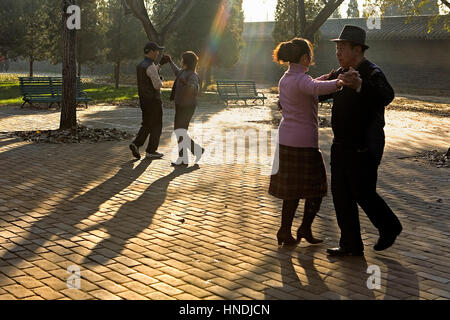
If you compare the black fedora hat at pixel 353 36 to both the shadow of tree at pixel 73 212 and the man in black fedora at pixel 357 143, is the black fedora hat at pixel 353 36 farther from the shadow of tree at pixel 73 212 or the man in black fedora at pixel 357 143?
the shadow of tree at pixel 73 212

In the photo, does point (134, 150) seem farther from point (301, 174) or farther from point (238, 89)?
point (238, 89)

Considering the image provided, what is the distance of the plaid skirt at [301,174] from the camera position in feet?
17.7

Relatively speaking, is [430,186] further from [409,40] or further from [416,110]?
[409,40]

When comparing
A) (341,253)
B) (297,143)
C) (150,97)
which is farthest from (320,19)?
(341,253)

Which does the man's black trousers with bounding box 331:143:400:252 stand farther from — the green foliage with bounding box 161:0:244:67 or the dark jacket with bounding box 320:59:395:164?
the green foliage with bounding box 161:0:244:67

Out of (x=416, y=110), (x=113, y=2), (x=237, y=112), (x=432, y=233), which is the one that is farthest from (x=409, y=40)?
(x=432, y=233)

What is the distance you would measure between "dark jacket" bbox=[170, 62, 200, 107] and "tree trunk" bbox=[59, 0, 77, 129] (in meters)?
3.58

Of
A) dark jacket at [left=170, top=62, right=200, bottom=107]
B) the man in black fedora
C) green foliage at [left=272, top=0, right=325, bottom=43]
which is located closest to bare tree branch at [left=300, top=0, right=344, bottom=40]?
dark jacket at [left=170, top=62, right=200, bottom=107]

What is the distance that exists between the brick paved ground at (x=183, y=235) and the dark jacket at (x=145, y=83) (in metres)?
1.17

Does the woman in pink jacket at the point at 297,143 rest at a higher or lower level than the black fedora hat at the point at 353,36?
lower

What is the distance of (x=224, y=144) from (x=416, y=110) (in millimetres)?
15701

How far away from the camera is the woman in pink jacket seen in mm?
5316

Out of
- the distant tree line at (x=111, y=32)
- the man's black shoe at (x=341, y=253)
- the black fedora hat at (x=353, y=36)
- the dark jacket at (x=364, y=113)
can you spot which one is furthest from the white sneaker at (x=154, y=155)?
the distant tree line at (x=111, y=32)

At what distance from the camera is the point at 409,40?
42.4m
